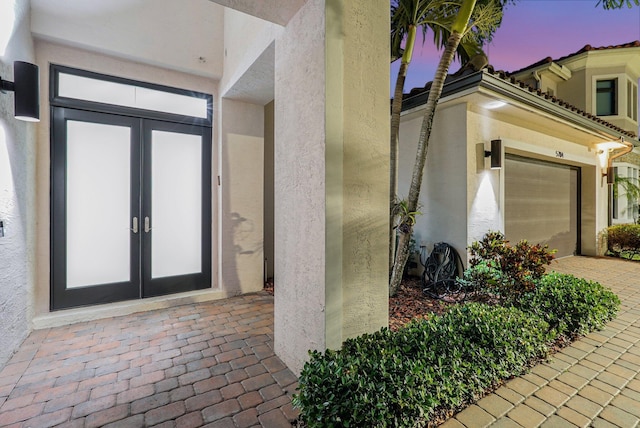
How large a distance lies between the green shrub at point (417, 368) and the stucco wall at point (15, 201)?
11.3 feet

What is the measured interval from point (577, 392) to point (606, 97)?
46.7ft

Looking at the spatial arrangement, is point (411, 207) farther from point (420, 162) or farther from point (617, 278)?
point (617, 278)

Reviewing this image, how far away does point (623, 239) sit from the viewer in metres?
8.70

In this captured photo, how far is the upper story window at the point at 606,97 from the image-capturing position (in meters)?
11.5

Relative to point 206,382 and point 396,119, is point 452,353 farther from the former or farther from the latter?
point 396,119

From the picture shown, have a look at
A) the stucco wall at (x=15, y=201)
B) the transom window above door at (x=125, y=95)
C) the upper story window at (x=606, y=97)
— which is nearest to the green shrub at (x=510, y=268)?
the transom window above door at (x=125, y=95)

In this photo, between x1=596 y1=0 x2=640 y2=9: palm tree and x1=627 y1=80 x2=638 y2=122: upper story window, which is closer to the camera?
x1=596 y1=0 x2=640 y2=9: palm tree

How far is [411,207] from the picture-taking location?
4805 millimetres

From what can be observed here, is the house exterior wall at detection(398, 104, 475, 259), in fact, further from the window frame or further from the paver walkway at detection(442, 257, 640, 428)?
the window frame

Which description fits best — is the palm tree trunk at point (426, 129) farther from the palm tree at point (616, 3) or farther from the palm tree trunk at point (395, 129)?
the palm tree at point (616, 3)

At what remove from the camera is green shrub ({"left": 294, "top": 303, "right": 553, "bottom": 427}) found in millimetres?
1876

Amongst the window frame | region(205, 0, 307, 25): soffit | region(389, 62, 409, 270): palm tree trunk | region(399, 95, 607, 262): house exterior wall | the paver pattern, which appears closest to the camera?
the paver pattern

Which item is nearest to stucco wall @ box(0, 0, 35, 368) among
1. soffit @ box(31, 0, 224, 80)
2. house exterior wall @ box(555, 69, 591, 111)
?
soffit @ box(31, 0, 224, 80)

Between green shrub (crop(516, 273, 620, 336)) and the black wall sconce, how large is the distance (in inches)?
223
